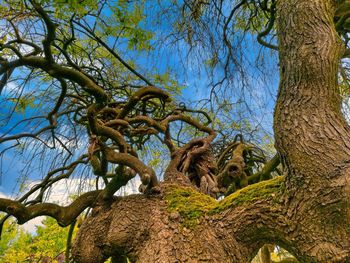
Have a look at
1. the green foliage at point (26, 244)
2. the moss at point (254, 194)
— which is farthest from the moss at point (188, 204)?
the green foliage at point (26, 244)

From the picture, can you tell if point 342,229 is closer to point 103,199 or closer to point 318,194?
point 318,194

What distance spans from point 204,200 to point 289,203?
81cm

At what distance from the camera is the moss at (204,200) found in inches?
81.8

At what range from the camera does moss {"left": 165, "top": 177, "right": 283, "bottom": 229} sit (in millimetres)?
2077

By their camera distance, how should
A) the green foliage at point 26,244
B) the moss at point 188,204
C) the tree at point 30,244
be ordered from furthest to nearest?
1. the green foliage at point 26,244
2. the tree at point 30,244
3. the moss at point 188,204

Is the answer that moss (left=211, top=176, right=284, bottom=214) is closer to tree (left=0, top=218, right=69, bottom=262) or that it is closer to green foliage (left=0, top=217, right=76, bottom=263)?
tree (left=0, top=218, right=69, bottom=262)

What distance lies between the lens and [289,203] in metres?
1.86

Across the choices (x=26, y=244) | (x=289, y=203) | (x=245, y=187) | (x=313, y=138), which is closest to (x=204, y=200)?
(x=245, y=187)

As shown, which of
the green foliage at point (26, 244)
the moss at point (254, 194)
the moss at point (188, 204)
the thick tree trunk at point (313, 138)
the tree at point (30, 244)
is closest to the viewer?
the thick tree trunk at point (313, 138)

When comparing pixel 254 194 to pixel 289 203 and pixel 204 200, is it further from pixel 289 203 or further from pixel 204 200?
pixel 204 200

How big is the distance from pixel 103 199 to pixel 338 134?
182 centimetres

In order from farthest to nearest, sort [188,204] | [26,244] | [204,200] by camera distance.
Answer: [26,244] → [204,200] → [188,204]

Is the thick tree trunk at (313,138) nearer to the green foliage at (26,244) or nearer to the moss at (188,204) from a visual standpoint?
the moss at (188,204)

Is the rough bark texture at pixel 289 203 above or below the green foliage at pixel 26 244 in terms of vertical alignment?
below
